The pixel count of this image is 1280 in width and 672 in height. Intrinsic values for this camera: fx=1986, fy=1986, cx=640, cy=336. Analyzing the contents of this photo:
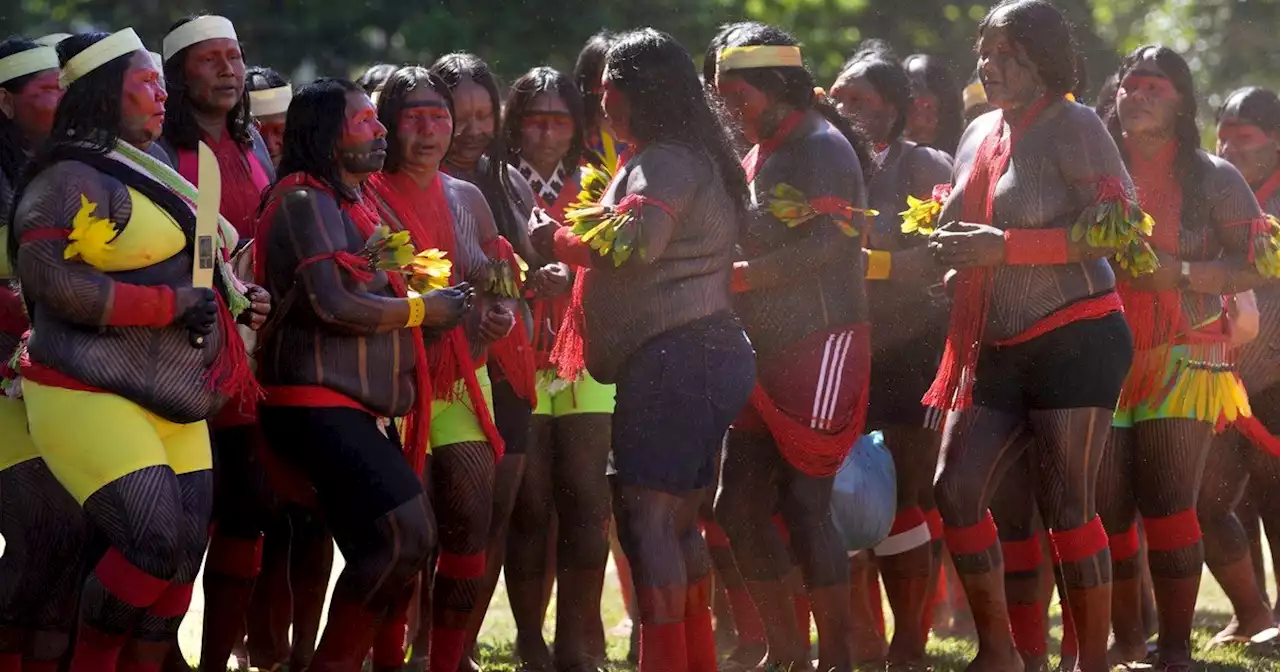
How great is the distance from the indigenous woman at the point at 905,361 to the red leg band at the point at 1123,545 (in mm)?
719

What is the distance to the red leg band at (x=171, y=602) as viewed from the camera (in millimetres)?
5621

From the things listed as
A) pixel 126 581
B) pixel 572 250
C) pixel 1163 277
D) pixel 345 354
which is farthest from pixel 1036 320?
pixel 126 581

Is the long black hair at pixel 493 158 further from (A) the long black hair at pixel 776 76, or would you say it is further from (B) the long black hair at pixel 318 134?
(B) the long black hair at pixel 318 134

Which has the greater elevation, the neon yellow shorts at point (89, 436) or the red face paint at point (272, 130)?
the red face paint at point (272, 130)

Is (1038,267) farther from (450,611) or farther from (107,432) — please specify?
(107,432)

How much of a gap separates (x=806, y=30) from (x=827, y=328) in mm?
12817

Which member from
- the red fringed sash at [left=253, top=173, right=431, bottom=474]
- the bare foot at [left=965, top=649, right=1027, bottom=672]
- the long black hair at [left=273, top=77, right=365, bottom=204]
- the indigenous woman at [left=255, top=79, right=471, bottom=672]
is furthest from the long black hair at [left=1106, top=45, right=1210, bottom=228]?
the long black hair at [left=273, top=77, right=365, bottom=204]

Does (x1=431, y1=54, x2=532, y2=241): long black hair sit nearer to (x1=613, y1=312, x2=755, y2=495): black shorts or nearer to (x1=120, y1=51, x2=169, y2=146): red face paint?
(x1=613, y1=312, x2=755, y2=495): black shorts

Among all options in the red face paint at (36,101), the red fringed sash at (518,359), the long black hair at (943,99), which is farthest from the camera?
the long black hair at (943,99)

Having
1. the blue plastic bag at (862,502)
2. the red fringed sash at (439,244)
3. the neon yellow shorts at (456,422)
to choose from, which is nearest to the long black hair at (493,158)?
the red fringed sash at (439,244)

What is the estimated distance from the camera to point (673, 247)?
19.9ft

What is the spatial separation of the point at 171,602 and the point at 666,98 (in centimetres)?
212

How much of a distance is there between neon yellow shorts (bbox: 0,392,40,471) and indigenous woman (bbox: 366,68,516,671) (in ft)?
4.12

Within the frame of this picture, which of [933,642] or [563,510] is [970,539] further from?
[933,642]
